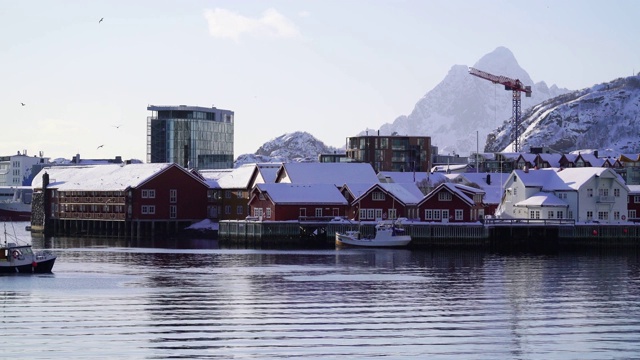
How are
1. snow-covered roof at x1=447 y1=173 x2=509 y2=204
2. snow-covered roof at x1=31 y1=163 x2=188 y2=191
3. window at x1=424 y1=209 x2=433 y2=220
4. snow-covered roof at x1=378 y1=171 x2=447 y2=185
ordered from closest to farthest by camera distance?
window at x1=424 y1=209 x2=433 y2=220 → snow-covered roof at x1=447 y1=173 x2=509 y2=204 → snow-covered roof at x1=31 y1=163 x2=188 y2=191 → snow-covered roof at x1=378 y1=171 x2=447 y2=185

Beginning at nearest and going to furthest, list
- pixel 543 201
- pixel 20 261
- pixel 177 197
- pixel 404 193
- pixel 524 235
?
pixel 20 261 → pixel 524 235 → pixel 543 201 → pixel 404 193 → pixel 177 197

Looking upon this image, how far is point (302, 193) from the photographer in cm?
13312

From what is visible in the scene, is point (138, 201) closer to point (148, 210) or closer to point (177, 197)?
point (148, 210)

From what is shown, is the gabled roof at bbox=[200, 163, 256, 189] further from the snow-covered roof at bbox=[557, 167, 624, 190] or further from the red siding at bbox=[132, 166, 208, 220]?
the snow-covered roof at bbox=[557, 167, 624, 190]

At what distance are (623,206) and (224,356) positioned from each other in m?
84.8

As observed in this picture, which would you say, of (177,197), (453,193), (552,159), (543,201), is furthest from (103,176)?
(552,159)

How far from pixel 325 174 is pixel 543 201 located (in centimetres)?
2913

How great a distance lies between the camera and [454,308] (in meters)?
66.2

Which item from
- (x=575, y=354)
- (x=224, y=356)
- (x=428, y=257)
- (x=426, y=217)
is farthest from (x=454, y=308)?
(x=426, y=217)

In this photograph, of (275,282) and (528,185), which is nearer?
(275,282)

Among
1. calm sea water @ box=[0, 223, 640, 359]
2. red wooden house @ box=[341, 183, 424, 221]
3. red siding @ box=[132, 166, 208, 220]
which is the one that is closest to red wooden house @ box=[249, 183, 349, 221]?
red wooden house @ box=[341, 183, 424, 221]

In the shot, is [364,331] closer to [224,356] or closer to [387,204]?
[224,356]

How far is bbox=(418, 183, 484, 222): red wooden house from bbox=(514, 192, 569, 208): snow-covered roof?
6316 mm

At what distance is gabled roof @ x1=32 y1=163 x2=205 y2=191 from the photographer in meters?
151
